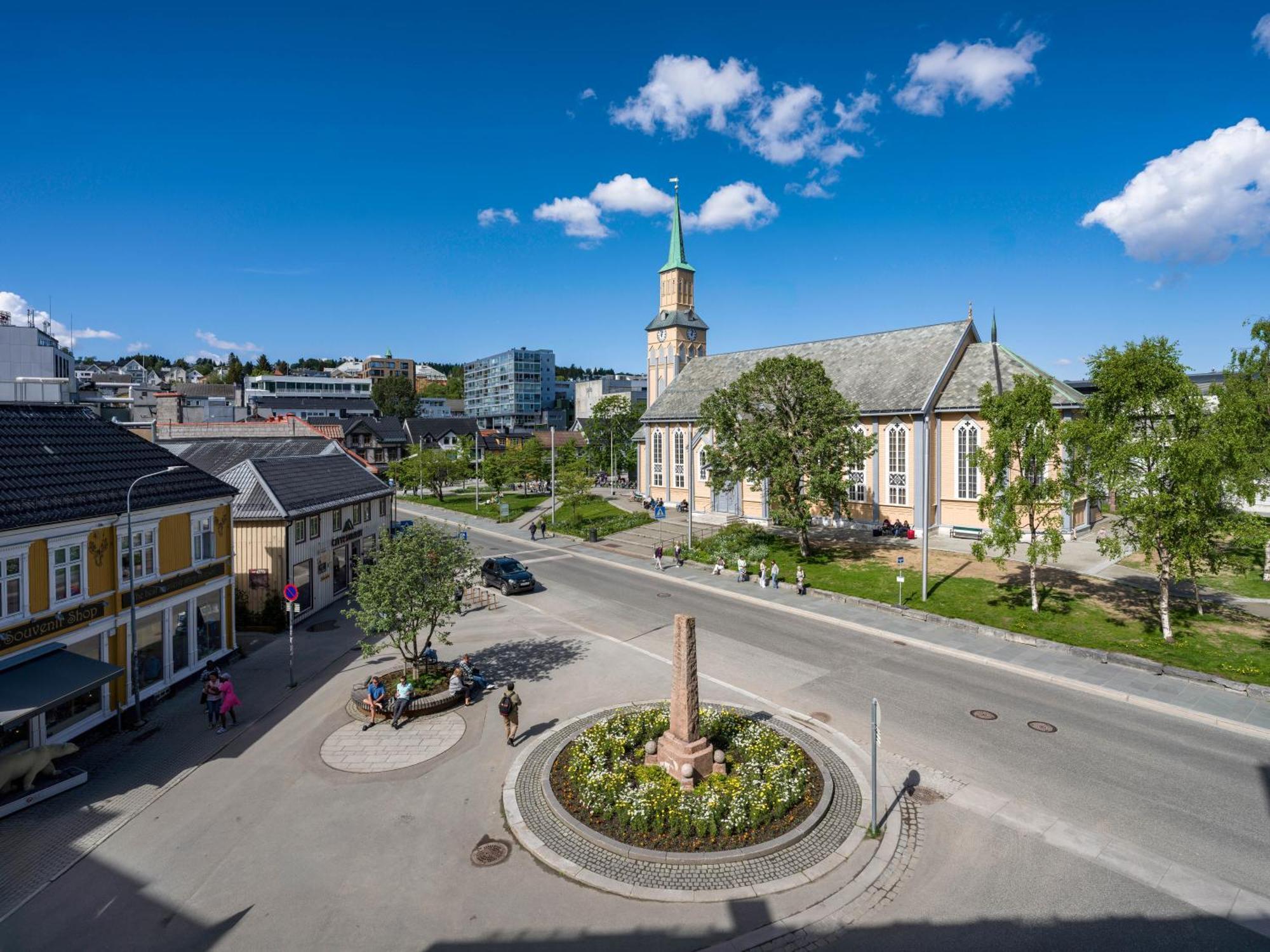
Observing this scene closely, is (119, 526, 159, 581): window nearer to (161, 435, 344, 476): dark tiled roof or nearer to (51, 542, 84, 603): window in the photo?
(51, 542, 84, 603): window

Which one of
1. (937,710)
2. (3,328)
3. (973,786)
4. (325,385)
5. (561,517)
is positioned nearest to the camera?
(973,786)

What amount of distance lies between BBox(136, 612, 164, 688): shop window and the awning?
278 centimetres

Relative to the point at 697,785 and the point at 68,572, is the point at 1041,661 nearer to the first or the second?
the point at 697,785

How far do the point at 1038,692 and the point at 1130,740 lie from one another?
3009 mm

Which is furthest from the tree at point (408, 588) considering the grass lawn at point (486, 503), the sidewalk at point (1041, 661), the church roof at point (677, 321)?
the church roof at point (677, 321)

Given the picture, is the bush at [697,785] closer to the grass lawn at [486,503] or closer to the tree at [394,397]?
the grass lawn at [486,503]

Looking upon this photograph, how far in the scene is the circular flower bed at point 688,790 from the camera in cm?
1161

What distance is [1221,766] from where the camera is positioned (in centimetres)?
1393

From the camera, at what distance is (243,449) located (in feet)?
114

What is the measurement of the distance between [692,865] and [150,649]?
53.8ft

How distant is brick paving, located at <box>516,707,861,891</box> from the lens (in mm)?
10602

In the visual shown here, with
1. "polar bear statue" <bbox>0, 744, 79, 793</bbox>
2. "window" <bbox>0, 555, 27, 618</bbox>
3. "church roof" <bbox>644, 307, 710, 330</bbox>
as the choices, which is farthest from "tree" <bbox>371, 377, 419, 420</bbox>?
"polar bear statue" <bbox>0, 744, 79, 793</bbox>

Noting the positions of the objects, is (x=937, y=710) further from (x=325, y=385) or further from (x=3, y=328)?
(x=325, y=385)

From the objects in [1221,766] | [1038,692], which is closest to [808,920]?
[1221,766]
